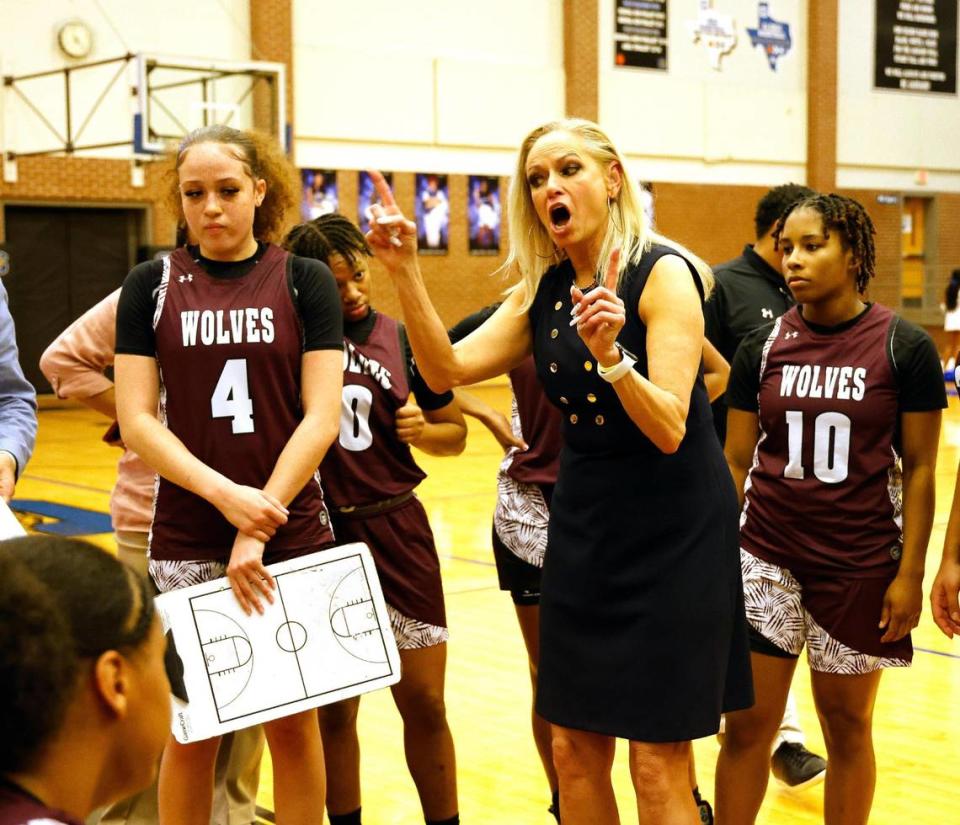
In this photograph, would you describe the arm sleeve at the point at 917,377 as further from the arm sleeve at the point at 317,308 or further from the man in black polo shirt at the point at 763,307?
the arm sleeve at the point at 317,308

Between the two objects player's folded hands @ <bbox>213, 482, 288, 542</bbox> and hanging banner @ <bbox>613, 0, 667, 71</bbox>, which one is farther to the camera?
hanging banner @ <bbox>613, 0, 667, 71</bbox>

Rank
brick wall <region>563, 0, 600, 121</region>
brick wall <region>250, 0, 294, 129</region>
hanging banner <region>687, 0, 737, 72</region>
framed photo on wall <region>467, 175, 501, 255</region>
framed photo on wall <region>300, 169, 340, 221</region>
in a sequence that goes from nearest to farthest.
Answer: brick wall <region>250, 0, 294, 129</region>, framed photo on wall <region>300, 169, 340, 221</region>, framed photo on wall <region>467, 175, 501, 255</region>, brick wall <region>563, 0, 600, 121</region>, hanging banner <region>687, 0, 737, 72</region>

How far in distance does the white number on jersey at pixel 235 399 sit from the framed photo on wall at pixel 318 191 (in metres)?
15.2

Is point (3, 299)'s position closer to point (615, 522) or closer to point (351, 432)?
point (351, 432)

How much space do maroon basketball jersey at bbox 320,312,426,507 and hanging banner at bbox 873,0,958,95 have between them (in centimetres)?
2165

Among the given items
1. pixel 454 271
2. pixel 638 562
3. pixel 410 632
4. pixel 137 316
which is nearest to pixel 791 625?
pixel 638 562

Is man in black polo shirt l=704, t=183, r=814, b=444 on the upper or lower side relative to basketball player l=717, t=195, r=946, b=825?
upper

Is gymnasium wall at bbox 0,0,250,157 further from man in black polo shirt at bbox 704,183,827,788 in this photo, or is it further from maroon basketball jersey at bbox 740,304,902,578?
maroon basketball jersey at bbox 740,304,902,578

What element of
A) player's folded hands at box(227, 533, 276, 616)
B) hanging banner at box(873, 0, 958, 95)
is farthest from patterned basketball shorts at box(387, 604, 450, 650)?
hanging banner at box(873, 0, 958, 95)

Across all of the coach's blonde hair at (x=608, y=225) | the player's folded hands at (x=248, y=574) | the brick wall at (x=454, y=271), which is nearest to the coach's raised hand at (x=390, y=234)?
the coach's blonde hair at (x=608, y=225)

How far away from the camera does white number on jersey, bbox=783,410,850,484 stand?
10.7ft

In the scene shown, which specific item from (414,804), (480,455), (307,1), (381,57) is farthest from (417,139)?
(414,804)

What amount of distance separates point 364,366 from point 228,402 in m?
0.61

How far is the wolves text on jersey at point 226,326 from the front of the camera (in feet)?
9.72
